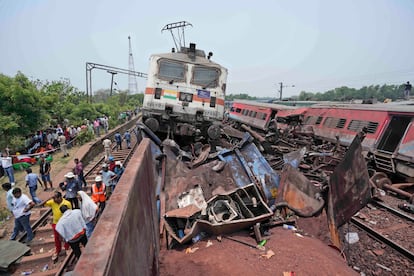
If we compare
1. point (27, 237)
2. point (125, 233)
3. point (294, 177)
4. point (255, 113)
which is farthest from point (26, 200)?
point (255, 113)

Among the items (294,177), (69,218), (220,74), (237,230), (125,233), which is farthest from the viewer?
(220,74)

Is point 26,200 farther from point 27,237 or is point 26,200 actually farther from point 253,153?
point 253,153

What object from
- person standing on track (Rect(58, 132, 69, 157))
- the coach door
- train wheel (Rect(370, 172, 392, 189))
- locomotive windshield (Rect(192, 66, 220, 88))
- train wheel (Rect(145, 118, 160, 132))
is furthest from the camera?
person standing on track (Rect(58, 132, 69, 157))

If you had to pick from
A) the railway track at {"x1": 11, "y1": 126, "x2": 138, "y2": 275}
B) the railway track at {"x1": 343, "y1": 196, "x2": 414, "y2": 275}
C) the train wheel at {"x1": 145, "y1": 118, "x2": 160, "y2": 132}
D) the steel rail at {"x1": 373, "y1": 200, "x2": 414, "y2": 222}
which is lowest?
the railway track at {"x1": 11, "y1": 126, "x2": 138, "y2": 275}

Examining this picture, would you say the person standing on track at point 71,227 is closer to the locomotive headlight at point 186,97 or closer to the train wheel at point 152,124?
the train wheel at point 152,124

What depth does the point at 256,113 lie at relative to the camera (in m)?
19.0

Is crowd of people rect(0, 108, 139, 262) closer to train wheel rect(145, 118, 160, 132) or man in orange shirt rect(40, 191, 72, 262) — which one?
man in orange shirt rect(40, 191, 72, 262)

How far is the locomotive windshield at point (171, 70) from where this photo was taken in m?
8.47

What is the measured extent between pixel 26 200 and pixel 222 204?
4.08 metres

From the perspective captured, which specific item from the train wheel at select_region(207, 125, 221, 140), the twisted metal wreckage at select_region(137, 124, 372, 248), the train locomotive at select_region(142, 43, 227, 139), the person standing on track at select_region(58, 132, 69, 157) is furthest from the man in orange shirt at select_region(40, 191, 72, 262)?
the person standing on track at select_region(58, 132, 69, 157)

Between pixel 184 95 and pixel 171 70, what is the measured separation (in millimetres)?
991

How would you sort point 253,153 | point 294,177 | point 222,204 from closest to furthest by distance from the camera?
point 222,204 → point 294,177 → point 253,153

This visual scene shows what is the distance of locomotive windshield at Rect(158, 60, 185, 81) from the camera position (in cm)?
847

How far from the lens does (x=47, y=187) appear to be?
8125mm
